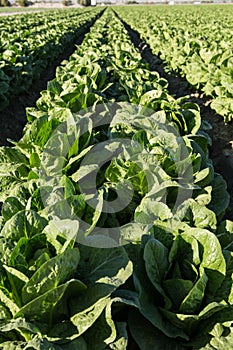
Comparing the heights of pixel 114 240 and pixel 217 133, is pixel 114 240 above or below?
above

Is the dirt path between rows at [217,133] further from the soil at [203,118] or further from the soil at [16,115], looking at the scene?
the soil at [16,115]

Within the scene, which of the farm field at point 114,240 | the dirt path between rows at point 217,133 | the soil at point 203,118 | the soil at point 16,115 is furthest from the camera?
the soil at point 16,115

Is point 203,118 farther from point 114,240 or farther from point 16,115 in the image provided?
point 114,240

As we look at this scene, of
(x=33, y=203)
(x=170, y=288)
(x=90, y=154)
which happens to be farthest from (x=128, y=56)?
(x=170, y=288)

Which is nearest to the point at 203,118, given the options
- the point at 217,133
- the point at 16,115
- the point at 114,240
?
the point at 217,133

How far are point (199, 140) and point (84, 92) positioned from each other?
1.45 m

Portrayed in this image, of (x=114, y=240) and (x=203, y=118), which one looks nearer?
(x=114, y=240)

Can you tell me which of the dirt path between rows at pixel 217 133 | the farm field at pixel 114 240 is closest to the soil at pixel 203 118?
the dirt path between rows at pixel 217 133

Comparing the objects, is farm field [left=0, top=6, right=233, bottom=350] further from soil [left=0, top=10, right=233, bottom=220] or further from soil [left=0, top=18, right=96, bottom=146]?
soil [left=0, top=18, right=96, bottom=146]


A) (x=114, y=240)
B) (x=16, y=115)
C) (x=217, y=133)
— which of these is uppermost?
(x=114, y=240)

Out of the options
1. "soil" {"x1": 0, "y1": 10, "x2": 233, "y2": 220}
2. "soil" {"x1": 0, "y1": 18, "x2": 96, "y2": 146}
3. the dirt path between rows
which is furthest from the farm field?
"soil" {"x1": 0, "y1": 18, "x2": 96, "y2": 146}

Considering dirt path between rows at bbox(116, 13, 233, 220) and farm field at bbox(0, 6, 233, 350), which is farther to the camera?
dirt path between rows at bbox(116, 13, 233, 220)

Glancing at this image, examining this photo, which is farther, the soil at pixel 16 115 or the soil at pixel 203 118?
the soil at pixel 16 115

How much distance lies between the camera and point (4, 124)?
25.7ft
